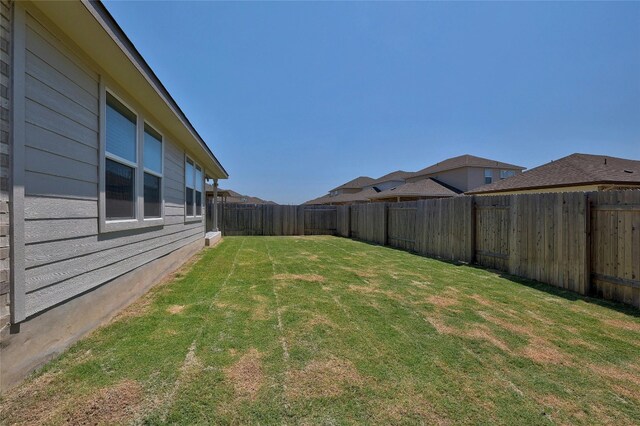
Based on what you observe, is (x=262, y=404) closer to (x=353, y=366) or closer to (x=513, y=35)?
(x=353, y=366)

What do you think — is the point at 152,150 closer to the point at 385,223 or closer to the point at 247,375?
the point at 247,375

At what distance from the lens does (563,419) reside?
6.35ft

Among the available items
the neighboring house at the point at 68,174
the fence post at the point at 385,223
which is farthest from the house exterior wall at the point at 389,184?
the neighboring house at the point at 68,174

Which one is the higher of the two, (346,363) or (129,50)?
(129,50)

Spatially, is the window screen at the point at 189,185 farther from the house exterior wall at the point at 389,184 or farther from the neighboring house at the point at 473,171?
the house exterior wall at the point at 389,184

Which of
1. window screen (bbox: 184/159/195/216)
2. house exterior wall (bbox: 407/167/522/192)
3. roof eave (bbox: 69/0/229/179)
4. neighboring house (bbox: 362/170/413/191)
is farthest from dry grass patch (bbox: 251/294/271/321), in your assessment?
neighboring house (bbox: 362/170/413/191)

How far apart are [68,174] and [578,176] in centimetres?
1803

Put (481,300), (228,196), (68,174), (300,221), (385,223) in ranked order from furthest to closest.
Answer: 1. (228,196)
2. (300,221)
3. (385,223)
4. (481,300)
5. (68,174)

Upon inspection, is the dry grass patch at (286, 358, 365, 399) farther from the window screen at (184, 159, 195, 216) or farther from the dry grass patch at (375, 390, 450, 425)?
the window screen at (184, 159, 195, 216)

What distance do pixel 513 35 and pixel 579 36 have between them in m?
1.73

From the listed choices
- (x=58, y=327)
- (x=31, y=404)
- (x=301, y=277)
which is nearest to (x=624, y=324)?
(x=301, y=277)

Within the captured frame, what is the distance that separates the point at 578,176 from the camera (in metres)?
13.2

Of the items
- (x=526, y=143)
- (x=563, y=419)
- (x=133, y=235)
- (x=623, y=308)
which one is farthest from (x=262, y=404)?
(x=526, y=143)

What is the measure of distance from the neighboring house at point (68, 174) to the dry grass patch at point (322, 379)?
2157mm
